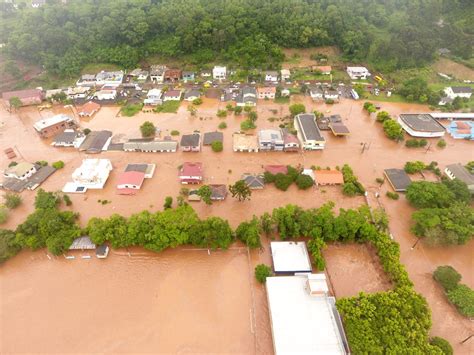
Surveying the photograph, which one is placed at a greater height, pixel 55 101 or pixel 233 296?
pixel 55 101

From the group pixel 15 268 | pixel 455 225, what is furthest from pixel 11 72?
pixel 455 225

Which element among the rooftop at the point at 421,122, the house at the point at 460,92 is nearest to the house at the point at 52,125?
the rooftop at the point at 421,122

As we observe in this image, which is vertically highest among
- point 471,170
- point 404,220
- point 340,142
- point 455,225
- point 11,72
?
point 11,72

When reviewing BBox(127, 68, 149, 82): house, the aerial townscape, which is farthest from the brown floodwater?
BBox(127, 68, 149, 82): house

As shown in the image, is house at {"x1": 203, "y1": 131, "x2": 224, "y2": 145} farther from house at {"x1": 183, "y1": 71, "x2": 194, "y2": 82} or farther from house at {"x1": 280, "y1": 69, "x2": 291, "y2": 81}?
house at {"x1": 280, "y1": 69, "x2": 291, "y2": 81}

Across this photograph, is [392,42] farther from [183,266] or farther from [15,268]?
[15,268]

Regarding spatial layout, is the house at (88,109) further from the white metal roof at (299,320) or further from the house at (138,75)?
the white metal roof at (299,320)

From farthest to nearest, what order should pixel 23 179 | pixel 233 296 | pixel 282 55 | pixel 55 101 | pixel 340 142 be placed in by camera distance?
1. pixel 282 55
2. pixel 55 101
3. pixel 340 142
4. pixel 23 179
5. pixel 233 296
